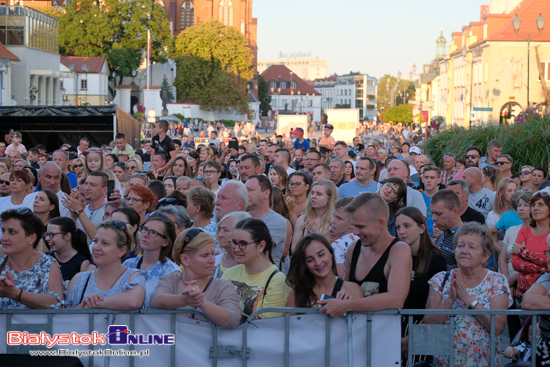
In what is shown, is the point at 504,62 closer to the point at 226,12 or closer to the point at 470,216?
the point at 470,216

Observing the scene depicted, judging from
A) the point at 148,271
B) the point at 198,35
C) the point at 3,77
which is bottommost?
the point at 148,271

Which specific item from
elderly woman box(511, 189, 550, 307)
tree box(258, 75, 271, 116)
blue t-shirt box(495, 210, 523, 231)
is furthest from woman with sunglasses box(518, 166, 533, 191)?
tree box(258, 75, 271, 116)

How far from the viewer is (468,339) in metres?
5.66

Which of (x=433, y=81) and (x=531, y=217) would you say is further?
(x=433, y=81)

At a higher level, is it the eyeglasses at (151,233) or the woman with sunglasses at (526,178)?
the woman with sunglasses at (526,178)

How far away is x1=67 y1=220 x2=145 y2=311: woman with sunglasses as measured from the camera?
5609 millimetres

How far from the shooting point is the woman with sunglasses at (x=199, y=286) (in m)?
5.20

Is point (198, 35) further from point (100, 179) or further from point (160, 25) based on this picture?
point (100, 179)

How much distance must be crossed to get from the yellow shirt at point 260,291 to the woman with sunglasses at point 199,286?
239 millimetres

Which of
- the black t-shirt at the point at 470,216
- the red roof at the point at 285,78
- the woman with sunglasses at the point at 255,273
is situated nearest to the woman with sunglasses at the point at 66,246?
the woman with sunglasses at the point at 255,273

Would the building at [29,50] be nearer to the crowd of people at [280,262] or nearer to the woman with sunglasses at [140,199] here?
the woman with sunglasses at [140,199]

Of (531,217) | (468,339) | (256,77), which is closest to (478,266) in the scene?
(468,339)

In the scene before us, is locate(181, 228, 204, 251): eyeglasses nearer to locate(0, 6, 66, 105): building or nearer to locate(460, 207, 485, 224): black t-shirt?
locate(460, 207, 485, 224): black t-shirt

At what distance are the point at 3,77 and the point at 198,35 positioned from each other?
47200mm
